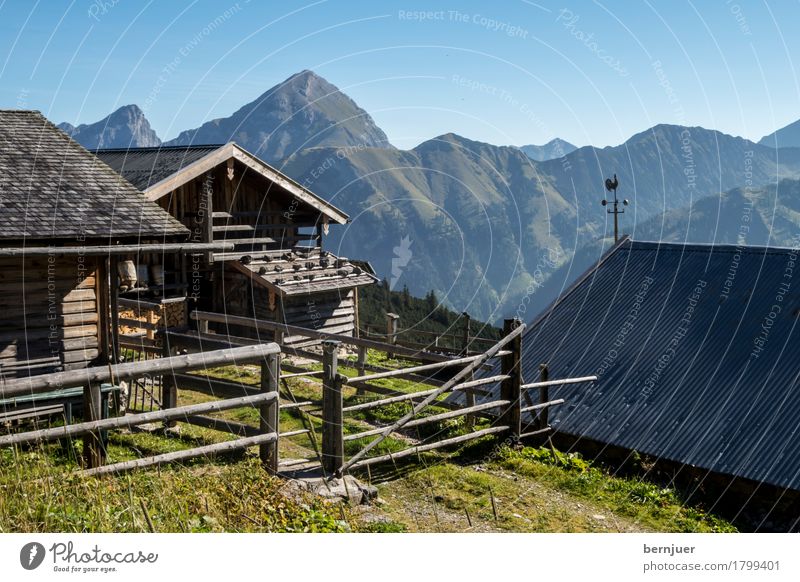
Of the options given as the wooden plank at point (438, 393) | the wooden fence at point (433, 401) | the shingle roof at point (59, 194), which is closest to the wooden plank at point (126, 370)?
the wooden fence at point (433, 401)

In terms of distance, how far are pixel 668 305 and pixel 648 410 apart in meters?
3.05

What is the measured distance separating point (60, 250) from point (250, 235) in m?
13.7

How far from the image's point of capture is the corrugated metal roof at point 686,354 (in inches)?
517

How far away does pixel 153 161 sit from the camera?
83.7ft

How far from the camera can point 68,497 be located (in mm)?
7094

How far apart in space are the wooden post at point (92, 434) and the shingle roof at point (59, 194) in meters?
5.77

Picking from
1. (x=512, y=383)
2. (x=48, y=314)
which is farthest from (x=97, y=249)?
(x=512, y=383)

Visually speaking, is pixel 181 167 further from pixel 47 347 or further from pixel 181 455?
pixel 181 455

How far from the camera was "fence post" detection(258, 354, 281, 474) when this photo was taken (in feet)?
29.8

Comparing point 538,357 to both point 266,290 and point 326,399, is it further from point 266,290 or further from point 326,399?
point 266,290

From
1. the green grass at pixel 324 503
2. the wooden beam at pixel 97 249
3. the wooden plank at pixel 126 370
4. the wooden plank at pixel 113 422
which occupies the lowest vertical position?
the green grass at pixel 324 503

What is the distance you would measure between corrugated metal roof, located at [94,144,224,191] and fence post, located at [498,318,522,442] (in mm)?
13229

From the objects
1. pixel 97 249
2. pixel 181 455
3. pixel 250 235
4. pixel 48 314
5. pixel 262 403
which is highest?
pixel 97 249

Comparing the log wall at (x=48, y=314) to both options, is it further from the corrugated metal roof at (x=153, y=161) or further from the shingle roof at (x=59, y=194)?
the corrugated metal roof at (x=153, y=161)
